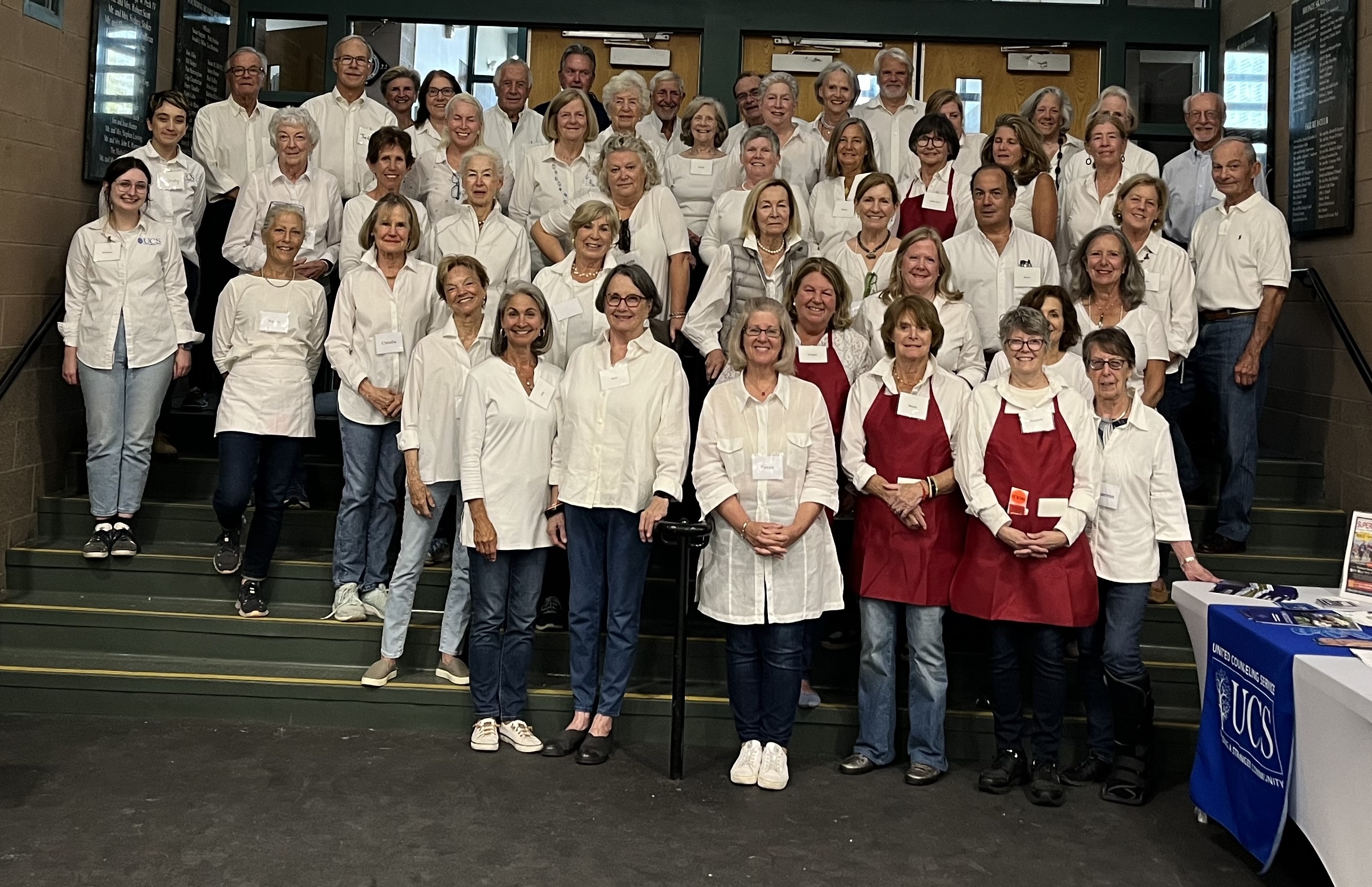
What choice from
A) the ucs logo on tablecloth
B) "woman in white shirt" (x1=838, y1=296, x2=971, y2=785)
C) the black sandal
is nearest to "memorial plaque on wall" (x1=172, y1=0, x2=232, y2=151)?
"woman in white shirt" (x1=838, y1=296, x2=971, y2=785)

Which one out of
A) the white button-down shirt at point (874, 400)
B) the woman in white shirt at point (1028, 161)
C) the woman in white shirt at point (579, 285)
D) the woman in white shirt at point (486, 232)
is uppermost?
the woman in white shirt at point (1028, 161)

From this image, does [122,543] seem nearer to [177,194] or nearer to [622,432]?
[177,194]

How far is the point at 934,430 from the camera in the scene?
412 cm

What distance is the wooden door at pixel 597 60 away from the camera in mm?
7871

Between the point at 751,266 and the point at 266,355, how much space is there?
6.26 ft

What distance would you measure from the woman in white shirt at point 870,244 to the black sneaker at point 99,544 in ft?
10.3

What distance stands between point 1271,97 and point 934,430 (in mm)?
3728

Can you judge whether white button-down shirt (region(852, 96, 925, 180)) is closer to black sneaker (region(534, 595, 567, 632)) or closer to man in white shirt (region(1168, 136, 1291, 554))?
man in white shirt (region(1168, 136, 1291, 554))

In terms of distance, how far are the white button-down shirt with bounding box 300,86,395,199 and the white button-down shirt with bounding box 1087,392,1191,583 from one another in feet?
12.6

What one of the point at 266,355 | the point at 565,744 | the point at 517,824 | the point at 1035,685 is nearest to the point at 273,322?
the point at 266,355

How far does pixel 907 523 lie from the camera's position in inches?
161

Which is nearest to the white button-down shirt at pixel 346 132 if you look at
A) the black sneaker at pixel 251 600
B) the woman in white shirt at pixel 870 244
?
the black sneaker at pixel 251 600

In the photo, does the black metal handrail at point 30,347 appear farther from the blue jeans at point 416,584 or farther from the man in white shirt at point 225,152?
the blue jeans at point 416,584

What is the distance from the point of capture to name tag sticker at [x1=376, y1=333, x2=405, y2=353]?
4.73m
